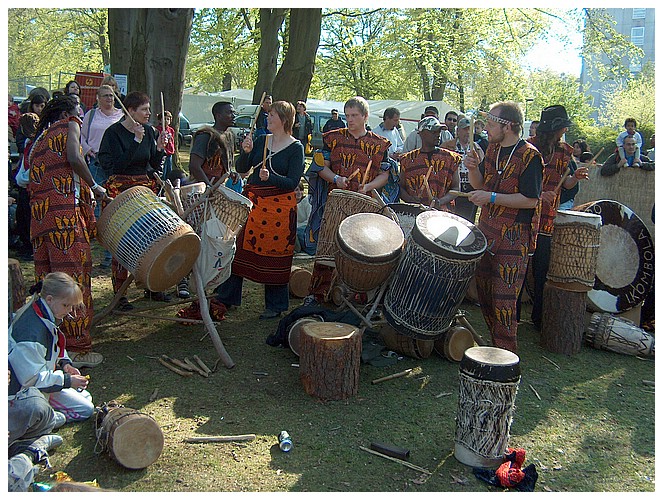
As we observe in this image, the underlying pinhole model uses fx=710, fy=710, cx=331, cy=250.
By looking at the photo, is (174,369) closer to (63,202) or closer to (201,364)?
(201,364)

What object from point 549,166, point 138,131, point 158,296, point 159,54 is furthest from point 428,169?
point 159,54

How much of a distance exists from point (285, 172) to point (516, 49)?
28017 millimetres

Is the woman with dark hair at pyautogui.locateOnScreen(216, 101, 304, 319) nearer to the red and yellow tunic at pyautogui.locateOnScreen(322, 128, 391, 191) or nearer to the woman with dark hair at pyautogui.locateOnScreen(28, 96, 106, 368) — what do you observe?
the red and yellow tunic at pyautogui.locateOnScreen(322, 128, 391, 191)

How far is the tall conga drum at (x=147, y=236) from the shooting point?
15.2ft

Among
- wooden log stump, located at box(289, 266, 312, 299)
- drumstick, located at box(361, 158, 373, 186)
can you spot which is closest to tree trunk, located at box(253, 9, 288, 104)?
wooden log stump, located at box(289, 266, 312, 299)

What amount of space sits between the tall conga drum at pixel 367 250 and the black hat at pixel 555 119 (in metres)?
1.60

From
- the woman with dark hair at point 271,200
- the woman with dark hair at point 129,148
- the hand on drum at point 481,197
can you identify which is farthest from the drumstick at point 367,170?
the woman with dark hair at point 129,148

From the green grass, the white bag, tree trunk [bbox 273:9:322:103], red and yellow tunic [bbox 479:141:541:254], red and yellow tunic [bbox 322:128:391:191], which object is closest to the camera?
the green grass

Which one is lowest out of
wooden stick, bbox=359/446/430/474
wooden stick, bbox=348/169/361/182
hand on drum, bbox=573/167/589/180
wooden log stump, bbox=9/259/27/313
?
wooden stick, bbox=359/446/430/474

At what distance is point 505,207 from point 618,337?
1704mm

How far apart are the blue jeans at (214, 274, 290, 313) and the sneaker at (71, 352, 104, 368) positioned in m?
1.40

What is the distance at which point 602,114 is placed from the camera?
51.6 meters

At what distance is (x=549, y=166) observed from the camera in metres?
5.93

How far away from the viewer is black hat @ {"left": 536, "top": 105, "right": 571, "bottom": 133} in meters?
5.73
